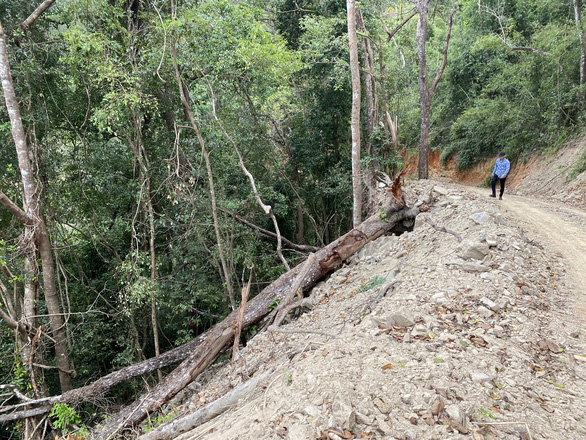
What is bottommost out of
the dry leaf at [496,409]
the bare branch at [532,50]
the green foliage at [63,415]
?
the green foliage at [63,415]

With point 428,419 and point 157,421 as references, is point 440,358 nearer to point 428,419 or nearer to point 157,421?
point 428,419

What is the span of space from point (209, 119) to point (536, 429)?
34.7ft

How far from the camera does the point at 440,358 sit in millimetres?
3203

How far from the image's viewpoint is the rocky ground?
8.60 ft

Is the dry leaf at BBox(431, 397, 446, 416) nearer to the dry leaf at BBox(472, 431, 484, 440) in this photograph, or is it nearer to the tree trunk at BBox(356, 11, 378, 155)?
the dry leaf at BBox(472, 431, 484, 440)

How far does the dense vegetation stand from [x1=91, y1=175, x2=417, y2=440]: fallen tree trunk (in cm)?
135

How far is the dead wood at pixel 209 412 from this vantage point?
3900 millimetres

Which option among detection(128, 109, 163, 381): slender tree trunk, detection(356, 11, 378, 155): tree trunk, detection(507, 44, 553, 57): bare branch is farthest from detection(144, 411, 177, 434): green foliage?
detection(507, 44, 553, 57): bare branch

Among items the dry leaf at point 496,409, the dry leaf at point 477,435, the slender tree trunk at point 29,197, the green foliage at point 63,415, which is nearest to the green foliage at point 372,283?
the dry leaf at point 496,409

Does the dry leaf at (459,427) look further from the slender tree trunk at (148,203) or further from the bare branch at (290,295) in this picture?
the slender tree trunk at (148,203)

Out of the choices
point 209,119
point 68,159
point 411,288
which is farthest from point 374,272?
point 68,159

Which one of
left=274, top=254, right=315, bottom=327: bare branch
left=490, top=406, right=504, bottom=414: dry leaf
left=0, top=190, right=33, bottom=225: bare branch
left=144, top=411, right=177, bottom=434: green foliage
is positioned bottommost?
left=144, top=411, right=177, bottom=434: green foliage

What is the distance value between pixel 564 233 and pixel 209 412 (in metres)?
7.81

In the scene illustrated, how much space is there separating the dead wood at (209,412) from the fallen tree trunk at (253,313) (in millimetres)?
2010
